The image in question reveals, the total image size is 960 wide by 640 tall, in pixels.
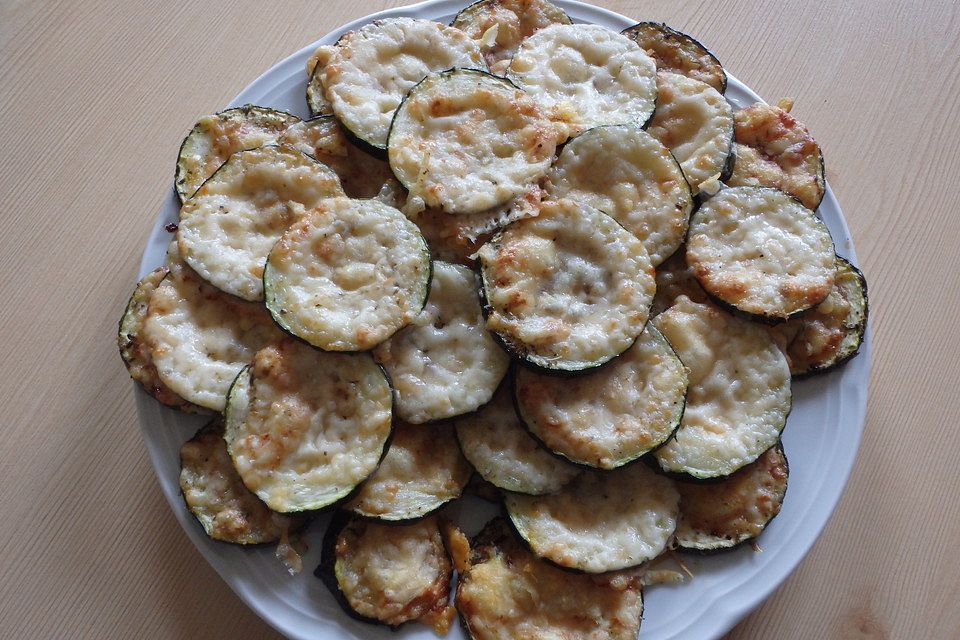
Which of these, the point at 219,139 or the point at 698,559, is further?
the point at 219,139

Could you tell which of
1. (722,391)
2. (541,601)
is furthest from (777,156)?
(541,601)

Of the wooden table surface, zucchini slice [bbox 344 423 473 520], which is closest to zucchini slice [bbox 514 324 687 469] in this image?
zucchini slice [bbox 344 423 473 520]

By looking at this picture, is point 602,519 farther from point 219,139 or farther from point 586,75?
point 219,139

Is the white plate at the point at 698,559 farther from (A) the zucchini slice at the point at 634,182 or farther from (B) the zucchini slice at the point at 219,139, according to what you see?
(A) the zucchini slice at the point at 634,182

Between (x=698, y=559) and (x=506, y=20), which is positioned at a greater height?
(x=506, y=20)

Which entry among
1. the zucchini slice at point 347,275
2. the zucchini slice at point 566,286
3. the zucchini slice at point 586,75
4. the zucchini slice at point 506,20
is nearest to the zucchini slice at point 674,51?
the zucchini slice at point 586,75

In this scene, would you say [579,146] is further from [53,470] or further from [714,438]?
[53,470]
